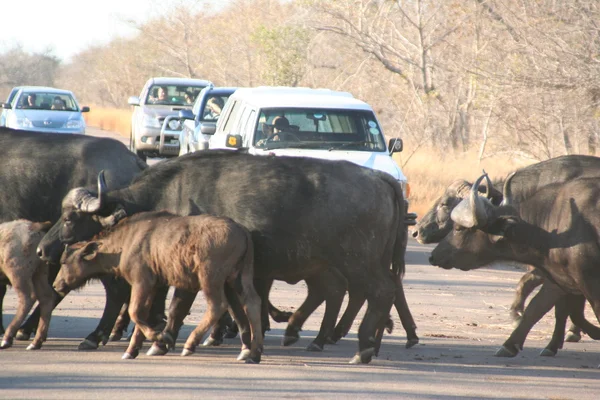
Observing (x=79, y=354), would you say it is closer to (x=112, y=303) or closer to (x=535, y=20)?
(x=112, y=303)

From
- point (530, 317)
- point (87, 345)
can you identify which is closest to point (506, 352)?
point (530, 317)

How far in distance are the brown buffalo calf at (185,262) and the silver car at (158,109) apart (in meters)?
17.4

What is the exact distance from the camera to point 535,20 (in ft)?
69.3

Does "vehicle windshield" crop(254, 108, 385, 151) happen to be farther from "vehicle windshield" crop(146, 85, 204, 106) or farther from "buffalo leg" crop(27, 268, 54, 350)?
"vehicle windshield" crop(146, 85, 204, 106)

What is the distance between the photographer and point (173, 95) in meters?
28.1

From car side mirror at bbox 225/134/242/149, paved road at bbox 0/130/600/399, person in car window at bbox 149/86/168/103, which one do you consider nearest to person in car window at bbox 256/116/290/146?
car side mirror at bbox 225/134/242/149

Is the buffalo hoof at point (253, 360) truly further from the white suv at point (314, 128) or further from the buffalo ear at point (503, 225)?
the white suv at point (314, 128)

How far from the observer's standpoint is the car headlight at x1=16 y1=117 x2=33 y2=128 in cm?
2725

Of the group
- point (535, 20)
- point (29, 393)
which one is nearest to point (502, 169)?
point (535, 20)

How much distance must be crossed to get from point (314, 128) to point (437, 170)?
37.2 ft

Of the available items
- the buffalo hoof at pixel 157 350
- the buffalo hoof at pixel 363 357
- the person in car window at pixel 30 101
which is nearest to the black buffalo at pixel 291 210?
the buffalo hoof at pixel 363 357

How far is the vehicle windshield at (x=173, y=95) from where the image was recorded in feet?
91.5

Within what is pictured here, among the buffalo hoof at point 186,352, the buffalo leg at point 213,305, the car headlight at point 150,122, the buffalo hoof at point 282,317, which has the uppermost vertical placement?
the buffalo leg at point 213,305

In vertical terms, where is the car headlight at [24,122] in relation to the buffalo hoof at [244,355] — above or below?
below
